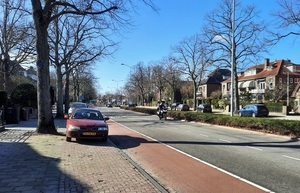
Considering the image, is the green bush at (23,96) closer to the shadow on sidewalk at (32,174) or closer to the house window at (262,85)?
the shadow on sidewalk at (32,174)

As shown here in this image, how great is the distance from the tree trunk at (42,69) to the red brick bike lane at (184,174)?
16.8 ft

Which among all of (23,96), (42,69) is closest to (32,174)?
(42,69)

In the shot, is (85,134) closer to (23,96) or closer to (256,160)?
(256,160)

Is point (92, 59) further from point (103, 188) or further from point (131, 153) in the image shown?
point (103, 188)

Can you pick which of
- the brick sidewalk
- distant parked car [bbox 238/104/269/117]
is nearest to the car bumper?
the brick sidewalk

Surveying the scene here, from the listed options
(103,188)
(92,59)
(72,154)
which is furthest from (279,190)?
(92,59)

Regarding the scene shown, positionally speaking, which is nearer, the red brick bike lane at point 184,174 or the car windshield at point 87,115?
the red brick bike lane at point 184,174

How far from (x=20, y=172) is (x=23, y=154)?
7.54 ft

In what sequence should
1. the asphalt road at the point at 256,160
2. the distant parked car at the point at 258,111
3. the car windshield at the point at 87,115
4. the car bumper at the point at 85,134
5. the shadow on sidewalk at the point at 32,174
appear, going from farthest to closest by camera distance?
the distant parked car at the point at 258,111 < the car windshield at the point at 87,115 < the car bumper at the point at 85,134 < the asphalt road at the point at 256,160 < the shadow on sidewalk at the point at 32,174

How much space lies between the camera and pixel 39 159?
26.6ft

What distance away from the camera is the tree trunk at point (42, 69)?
1345 cm

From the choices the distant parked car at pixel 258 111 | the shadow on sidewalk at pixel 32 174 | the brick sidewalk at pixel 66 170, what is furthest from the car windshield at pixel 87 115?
the distant parked car at pixel 258 111

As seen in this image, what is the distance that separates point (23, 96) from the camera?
2627 cm

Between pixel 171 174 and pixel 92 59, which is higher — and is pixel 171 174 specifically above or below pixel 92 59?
below
